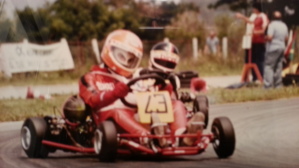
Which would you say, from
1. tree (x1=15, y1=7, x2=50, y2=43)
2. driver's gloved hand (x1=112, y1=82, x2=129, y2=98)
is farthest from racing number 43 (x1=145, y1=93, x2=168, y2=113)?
A: tree (x1=15, y1=7, x2=50, y2=43)

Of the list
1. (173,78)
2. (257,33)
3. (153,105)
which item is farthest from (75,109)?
(257,33)

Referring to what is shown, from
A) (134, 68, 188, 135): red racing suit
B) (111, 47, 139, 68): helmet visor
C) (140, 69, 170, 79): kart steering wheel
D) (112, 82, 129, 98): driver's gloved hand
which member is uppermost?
(111, 47, 139, 68): helmet visor

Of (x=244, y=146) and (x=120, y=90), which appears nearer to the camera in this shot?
(x=120, y=90)

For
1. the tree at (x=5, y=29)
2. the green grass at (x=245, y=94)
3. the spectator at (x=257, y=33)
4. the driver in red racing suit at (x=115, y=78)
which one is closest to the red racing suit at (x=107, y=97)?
the driver in red racing suit at (x=115, y=78)

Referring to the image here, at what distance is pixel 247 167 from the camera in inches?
92.4

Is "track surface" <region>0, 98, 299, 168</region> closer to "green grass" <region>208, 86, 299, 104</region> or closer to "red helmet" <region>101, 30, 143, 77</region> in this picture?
"green grass" <region>208, 86, 299, 104</region>

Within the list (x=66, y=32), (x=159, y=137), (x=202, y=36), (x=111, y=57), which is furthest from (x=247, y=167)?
(x=66, y=32)

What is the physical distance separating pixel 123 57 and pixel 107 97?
184 millimetres

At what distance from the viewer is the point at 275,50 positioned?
2461mm

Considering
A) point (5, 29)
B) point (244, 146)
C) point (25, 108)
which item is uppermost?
point (5, 29)

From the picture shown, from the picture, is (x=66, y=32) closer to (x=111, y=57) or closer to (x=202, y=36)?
(x=111, y=57)

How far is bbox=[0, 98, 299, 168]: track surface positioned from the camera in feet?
7.77

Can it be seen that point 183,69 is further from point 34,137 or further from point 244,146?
point 34,137

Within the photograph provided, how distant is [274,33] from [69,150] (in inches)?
42.5
